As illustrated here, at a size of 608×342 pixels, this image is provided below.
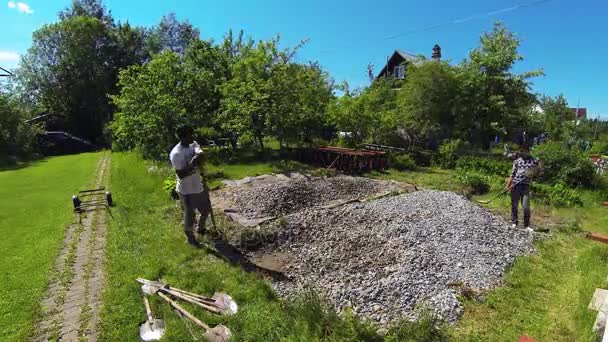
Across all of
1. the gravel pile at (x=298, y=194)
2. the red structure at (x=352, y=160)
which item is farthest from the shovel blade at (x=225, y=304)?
the red structure at (x=352, y=160)

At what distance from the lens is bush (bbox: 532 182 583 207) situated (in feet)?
29.9

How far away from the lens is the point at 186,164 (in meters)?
5.50

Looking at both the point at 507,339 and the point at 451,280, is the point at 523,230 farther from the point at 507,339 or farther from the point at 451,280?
the point at 507,339

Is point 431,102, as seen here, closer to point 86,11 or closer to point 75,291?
point 75,291

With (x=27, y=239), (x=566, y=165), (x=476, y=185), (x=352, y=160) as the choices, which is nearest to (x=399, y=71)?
(x=352, y=160)

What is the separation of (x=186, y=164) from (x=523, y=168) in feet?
20.3

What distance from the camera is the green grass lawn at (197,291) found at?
3498 millimetres

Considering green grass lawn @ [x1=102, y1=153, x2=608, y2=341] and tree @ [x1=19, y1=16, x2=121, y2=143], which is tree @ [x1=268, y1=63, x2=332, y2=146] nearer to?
green grass lawn @ [x1=102, y1=153, x2=608, y2=341]

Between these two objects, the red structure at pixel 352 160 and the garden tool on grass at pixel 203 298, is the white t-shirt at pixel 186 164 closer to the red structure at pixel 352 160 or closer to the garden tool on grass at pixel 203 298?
the garden tool on grass at pixel 203 298

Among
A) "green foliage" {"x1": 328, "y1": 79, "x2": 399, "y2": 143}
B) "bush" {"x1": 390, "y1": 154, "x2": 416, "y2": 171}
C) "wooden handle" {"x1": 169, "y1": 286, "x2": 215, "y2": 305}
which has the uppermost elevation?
"green foliage" {"x1": 328, "y1": 79, "x2": 399, "y2": 143}

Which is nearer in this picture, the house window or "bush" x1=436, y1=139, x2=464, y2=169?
"bush" x1=436, y1=139, x2=464, y2=169

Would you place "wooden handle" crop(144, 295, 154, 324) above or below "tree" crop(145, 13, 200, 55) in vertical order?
below

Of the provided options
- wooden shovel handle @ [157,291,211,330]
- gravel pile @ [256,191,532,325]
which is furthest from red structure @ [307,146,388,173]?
wooden shovel handle @ [157,291,211,330]

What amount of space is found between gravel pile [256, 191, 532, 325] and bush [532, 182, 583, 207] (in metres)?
3.03
